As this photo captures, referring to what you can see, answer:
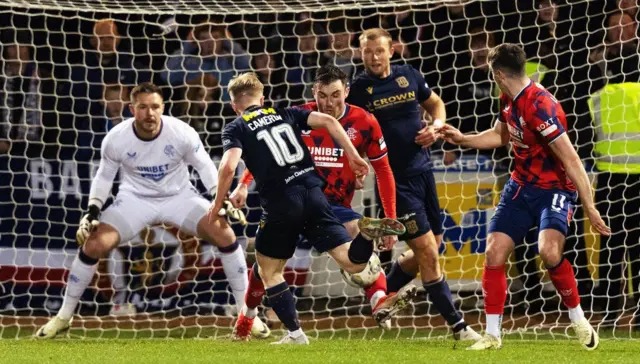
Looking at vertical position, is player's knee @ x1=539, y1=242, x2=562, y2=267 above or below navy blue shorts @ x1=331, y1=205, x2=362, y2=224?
above

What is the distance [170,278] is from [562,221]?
3811 millimetres

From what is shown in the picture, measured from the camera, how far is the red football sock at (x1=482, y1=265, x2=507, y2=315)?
6766 millimetres

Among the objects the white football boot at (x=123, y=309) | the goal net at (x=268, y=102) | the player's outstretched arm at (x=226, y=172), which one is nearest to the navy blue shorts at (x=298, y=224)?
the player's outstretched arm at (x=226, y=172)

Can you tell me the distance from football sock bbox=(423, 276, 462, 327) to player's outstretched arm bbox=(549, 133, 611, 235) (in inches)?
56.2

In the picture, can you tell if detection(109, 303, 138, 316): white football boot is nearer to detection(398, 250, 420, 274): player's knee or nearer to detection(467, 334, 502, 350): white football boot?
detection(398, 250, 420, 274): player's knee

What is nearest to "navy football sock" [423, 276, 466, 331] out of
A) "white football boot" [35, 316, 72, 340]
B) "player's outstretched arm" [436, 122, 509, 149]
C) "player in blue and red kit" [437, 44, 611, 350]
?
"player in blue and red kit" [437, 44, 611, 350]

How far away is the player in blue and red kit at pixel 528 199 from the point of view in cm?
667

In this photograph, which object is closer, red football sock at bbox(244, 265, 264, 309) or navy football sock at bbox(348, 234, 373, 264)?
navy football sock at bbox(348, 234, 373, 264)

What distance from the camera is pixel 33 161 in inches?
381

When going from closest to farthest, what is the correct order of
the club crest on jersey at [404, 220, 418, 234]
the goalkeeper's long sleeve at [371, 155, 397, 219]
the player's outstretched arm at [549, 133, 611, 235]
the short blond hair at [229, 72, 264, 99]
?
the player's outstretched arm at [549, 133, 611, 235]
the short blond hair at [229, 72, 264, 99]
the goalkeeper's long sleeve at [371, 155, 397, 219]
the club crest on jersey at [404, 220, 418, 234]

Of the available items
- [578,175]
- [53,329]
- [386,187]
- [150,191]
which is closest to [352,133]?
[386,187]

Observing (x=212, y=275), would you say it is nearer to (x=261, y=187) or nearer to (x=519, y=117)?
(x=261, y=187)

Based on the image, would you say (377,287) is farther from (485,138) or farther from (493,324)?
(485,138)

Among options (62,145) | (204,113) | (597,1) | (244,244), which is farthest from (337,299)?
(597,1)
